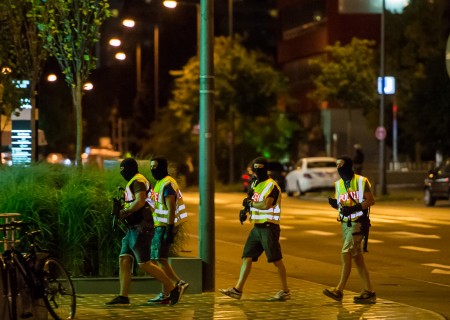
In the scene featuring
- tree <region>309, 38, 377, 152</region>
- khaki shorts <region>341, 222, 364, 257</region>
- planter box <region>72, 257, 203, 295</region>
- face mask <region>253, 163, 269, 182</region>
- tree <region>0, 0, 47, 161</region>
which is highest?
tree <region>309, 38, 377, 152</region>

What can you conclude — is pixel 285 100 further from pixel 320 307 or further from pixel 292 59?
pixel 320 307

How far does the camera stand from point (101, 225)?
42.4ft

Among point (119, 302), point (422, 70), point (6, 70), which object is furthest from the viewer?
point (422, 70)

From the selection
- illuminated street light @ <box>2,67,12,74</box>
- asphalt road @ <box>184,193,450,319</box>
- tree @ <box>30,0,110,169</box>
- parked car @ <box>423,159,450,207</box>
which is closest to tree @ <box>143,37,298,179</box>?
parked car @ <box>423,159,450,207</box>

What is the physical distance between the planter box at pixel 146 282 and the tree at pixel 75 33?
4963 millimetres

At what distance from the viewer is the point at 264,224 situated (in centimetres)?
1248

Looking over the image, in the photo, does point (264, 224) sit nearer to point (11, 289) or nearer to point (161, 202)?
point (161, 202)

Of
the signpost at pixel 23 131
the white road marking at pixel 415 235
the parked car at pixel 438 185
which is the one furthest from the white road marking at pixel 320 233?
the parked car at pixel 438 185

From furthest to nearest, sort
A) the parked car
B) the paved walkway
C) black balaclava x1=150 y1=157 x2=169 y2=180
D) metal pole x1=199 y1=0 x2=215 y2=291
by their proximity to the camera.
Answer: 1. the parked car
2. metal pole x1=199 y1=0 x2=215 y2=291
3. black balaclava x1=150 y1=157 x2=169 y2=180
4. the paved walkway

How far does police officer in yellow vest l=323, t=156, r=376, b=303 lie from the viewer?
12531mm

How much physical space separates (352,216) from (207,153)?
1899 millimetres

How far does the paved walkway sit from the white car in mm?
29366

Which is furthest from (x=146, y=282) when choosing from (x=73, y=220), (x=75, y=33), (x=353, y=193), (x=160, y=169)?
(x=75, y=33)

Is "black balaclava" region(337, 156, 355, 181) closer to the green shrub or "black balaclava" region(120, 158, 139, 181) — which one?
"black balaclava" region(120, 158, 139, 181)
